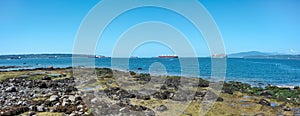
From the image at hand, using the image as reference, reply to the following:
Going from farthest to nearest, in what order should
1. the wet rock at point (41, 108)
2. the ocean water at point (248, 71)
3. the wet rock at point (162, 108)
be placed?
the ocean water at point (248, 71), the wet rock at point (162, 108), the wet rock at point (41, 108)

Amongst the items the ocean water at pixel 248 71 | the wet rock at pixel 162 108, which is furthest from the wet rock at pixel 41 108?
the ocean water at pixel 248 71

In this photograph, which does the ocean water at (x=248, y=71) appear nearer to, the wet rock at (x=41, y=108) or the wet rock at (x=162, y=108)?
the wet rock at (x=162, y=108)

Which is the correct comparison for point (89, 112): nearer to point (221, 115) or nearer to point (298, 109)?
point (221, 115)

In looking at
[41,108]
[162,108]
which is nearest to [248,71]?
[162,108]

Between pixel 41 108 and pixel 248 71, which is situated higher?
pixel 41 108

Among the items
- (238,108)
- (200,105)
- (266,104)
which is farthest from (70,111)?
(266,104)

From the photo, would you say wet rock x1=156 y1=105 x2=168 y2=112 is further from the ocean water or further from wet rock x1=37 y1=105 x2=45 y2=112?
the ocean water

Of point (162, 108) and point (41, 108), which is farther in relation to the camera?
point (162, 108)

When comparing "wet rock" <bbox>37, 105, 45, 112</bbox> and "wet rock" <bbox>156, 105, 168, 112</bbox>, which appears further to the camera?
"wet rock" <bbox>156, 105, 168, 112</bbox>

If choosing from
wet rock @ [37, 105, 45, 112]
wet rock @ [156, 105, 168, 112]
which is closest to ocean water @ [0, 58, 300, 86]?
wet rock @ [156, 105, 168, 112]

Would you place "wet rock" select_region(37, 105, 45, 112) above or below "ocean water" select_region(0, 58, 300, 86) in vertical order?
above

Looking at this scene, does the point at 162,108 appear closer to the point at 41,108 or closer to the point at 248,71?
the point at 41,108

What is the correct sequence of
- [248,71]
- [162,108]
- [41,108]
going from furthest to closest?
[248,71]
[162,108]
[41,108]

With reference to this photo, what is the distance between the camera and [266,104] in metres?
17.2
